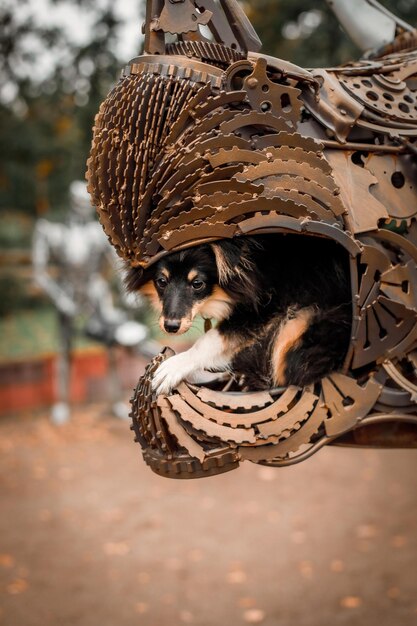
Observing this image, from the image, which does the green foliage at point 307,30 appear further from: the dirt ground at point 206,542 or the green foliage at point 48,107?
the dirt ground at point 206,542

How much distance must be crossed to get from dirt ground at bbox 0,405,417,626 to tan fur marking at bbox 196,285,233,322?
1.82 meters

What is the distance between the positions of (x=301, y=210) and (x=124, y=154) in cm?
38

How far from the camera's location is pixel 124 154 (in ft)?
4.60

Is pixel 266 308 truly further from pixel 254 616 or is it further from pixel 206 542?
pixel 206 542

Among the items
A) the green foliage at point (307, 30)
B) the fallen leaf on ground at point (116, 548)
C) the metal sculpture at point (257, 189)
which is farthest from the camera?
the green foliage at point (307, 30)

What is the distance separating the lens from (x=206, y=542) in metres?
3.66

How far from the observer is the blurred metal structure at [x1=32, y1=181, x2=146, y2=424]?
18.5 feet

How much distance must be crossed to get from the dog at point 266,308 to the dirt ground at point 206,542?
5.57 ft

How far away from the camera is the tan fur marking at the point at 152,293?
5.14 ft

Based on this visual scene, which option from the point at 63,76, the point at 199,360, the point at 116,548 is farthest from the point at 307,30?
the point at 199,360

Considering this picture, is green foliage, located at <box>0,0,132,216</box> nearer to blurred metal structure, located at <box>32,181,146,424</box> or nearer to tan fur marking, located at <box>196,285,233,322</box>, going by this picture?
blurred metal structure, located at <box>32,181,146,424</box>

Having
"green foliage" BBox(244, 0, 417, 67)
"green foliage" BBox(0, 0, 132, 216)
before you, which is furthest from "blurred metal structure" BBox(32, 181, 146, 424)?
"green foliage" BBox(244, 0, 417, 67)

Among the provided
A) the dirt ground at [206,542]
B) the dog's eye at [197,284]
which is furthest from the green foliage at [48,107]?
the dog's eye at [197,284]

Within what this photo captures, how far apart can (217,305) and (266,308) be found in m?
0.11
